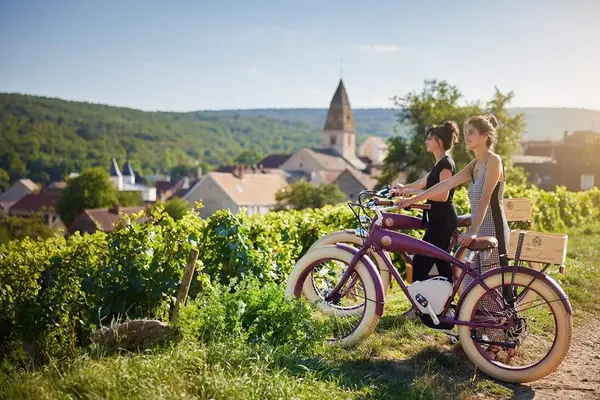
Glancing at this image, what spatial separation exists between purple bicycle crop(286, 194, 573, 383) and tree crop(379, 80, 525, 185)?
34142 mm

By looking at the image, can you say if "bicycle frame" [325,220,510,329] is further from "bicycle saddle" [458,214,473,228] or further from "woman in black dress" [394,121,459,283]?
"bicycle saddle" [458,214,473,228]

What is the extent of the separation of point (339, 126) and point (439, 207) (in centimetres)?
13543

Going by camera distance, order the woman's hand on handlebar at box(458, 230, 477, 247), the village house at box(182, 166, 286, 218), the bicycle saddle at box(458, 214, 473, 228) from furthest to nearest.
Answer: the village house at box(182, 166, 286, 218) < the bicycle saddle at box(458, 214, 473, 228) < the woman's hand on handlebar at box(458, 230, 477, 247)

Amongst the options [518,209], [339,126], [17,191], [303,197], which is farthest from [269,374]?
[17,191]

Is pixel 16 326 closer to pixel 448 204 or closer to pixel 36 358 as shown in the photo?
pixel 36 358

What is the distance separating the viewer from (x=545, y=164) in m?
60.3

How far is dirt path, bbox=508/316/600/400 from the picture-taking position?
482 centimetres

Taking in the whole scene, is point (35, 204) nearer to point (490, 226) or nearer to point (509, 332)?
point (490, 226)

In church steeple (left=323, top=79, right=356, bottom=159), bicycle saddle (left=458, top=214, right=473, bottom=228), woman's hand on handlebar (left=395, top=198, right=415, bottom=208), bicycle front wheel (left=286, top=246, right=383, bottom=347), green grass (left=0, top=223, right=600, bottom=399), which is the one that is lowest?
green grass (left=0, top=223, right=600, bottom=399)

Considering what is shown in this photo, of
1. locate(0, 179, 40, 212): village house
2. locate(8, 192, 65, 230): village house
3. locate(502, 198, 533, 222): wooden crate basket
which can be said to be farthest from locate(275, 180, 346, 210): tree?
locate(0, 179, 40, 212): village house

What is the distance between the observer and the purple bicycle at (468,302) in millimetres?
4926

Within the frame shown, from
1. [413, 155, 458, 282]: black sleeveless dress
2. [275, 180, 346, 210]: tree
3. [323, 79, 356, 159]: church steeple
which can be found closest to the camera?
[413, 155, 458, 282]: black sleeveless dress

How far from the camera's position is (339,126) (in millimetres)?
140000

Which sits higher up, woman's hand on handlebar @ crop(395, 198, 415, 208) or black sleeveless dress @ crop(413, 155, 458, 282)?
woman's hand on handlebar @ crop(395, 198, 415, 208)
